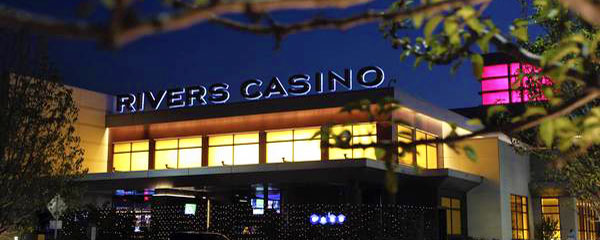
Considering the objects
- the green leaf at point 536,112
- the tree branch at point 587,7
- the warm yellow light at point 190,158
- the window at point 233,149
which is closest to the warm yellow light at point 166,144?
the warm yellow light at point 190,158

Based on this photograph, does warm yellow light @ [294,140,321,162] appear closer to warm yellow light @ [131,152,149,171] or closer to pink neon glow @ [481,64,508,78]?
warm yellow light @ [131,152,149,171]

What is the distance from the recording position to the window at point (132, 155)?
48.4 meters

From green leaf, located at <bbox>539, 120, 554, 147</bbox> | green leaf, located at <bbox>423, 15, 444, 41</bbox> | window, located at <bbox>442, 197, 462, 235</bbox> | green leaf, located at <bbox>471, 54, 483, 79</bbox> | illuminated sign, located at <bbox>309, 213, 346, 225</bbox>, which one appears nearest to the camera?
green leaf, located at <bbox>539, 120, 554, 147</bbox>

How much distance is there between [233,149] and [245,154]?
82 cm

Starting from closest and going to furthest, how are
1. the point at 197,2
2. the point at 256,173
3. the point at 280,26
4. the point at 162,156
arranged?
the point at 280,26, the point at 197,2, the point at 256,173, the point at 162,156

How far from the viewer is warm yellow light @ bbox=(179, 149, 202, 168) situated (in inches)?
1831

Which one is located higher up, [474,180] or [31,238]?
[474,180]

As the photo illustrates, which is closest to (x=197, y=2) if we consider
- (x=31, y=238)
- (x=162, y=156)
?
(x=31, y=238)

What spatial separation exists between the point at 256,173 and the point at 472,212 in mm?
14654

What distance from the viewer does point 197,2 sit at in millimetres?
4402

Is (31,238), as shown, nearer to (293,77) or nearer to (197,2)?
(293,77)

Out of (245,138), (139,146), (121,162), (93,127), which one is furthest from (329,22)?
(121,162)

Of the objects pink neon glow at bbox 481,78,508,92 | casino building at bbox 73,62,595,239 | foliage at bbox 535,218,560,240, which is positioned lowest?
foliage at bbox 535,218,560,240

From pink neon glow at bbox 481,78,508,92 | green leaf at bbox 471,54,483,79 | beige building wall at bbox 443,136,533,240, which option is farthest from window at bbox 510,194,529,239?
green leaf at bbox 471,54,483,79
